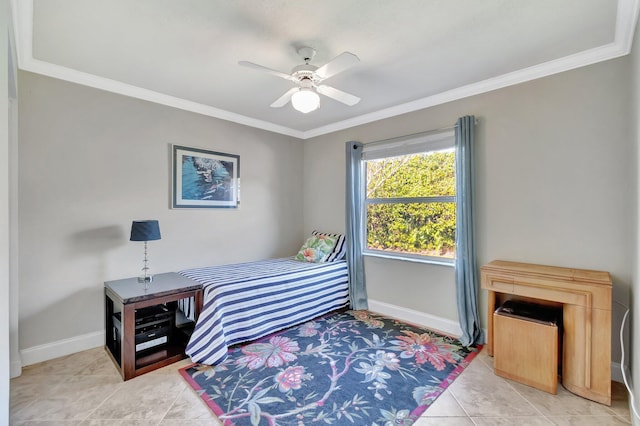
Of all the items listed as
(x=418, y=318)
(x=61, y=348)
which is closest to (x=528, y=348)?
(x=418, y=318)

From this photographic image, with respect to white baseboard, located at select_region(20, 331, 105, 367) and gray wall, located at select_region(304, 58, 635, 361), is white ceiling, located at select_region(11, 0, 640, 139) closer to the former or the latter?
gray wall, located at select_region(304, 58, 635, 361)

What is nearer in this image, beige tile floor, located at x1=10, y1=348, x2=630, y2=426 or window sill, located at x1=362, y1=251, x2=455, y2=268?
beige tile floor, located at x1=10, y1=348, x2=630, y2=426

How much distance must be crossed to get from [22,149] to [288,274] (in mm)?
2457

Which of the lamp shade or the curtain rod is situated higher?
the curtain rod

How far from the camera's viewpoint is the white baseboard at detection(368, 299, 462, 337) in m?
2.96

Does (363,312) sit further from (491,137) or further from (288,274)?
(491,137)

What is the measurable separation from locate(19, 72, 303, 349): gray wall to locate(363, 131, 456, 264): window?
1837mm

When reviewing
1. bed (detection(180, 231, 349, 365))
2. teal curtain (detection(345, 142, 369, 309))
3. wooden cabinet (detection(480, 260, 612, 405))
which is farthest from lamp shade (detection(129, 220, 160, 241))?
wooden cabinet (detection(480, 260, 612, 405))

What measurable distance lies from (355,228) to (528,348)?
2052 mm

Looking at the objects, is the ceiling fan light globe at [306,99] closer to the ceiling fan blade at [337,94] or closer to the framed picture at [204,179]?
the ceiling fan blade at [337,94]

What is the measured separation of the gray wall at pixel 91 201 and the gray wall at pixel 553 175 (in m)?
2.61

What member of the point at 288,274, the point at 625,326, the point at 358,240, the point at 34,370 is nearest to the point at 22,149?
the point at 34,370

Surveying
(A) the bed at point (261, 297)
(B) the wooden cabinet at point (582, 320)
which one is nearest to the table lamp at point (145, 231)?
(A) the bed at point (261, 297)

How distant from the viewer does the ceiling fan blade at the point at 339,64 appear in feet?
5.76
